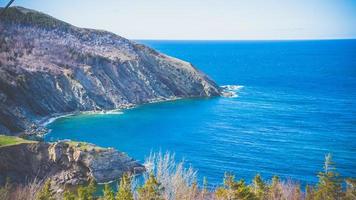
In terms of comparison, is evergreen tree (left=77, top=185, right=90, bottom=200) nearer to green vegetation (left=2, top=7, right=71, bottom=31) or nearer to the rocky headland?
the rocky headland

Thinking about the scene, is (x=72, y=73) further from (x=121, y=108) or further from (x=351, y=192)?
(x=351, y=192)

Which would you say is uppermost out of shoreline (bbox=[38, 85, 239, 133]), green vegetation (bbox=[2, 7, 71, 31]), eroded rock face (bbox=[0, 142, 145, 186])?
green vegetation (bbox=[2, 7, 71, 31])

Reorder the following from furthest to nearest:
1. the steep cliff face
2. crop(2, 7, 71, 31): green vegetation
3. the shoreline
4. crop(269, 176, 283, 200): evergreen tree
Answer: crop(2, 7, 71, 31): green vegetation
the steep cliff face
the shoreline
crop(269, 176, 283, 200): evergreen tree

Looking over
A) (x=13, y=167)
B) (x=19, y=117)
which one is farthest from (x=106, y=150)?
(x=19, y=117)

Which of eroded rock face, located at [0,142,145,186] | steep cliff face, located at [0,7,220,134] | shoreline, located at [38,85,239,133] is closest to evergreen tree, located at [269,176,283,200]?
eroded rock face, located at [0,142,145,186]

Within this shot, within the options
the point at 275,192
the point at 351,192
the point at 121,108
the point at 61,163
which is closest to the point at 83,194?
the point at 275,192

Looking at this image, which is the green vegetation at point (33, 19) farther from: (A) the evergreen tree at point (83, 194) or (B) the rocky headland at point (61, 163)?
(A) the evergreen tree at point (83, 194)
